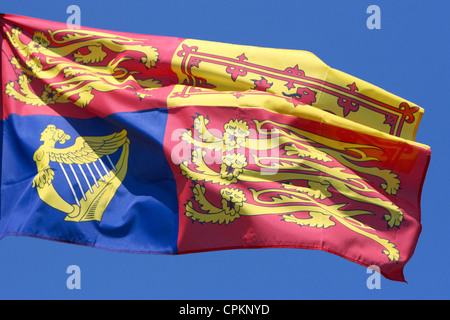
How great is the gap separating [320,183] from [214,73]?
1787 millimetres

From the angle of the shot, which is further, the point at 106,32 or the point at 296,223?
the point at 106,32

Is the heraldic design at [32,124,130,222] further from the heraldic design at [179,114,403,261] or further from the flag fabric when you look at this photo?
the heraldic design at [179,114,403,261]

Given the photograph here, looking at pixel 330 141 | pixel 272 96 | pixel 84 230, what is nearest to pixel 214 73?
pixel 272 96

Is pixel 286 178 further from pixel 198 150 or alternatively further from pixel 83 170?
pixel 83 170

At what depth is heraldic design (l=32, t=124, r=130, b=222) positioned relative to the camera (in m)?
10.4

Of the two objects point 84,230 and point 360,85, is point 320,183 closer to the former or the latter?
point 360,85

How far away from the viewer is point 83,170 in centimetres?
1059

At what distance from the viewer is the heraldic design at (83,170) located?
10.4m

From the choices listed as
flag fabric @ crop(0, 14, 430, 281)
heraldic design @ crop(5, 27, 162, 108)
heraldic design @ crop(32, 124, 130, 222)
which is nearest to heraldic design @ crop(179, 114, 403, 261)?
flag fabric @ crop(0, 14, 430, 281)

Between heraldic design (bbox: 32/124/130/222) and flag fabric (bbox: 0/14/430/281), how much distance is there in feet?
0.05

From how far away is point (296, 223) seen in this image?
10250 millimetres

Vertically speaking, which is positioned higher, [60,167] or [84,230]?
[60,167]

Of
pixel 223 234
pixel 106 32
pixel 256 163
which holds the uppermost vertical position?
pixel 106 32

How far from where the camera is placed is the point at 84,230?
33.8ft
